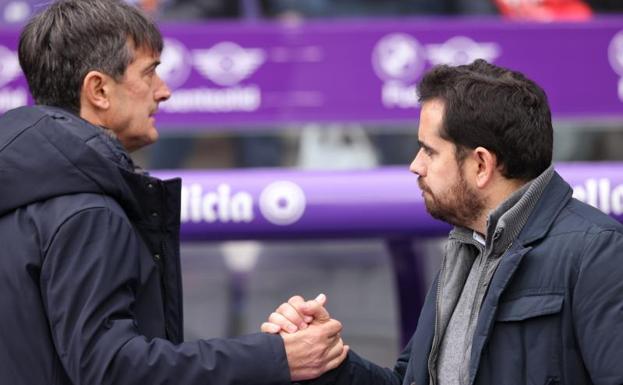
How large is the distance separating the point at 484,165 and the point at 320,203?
1977 mm

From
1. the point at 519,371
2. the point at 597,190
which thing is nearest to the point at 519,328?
the point at 519,371

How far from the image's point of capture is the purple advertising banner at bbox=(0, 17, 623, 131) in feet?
18.4

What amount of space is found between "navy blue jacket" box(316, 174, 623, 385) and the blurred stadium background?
2.75 metres

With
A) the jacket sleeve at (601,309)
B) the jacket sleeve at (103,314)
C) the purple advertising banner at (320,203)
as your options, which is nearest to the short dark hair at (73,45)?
the jacket sleeve at (103,314)

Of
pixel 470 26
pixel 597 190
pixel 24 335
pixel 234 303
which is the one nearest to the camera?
pixel 24 335

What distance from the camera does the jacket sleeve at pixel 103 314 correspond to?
7.70 feet

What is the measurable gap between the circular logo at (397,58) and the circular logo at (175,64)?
87 cm

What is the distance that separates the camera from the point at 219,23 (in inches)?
227

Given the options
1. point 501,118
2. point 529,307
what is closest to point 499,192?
point 501,118

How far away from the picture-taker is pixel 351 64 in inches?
222

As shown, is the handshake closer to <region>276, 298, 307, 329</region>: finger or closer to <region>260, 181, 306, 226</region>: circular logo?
<region>276, 298, 307, 329</region>: finger

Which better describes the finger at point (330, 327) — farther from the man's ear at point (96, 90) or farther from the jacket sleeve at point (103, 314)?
the man's ear at point (96, 90)

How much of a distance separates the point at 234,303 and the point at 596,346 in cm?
405

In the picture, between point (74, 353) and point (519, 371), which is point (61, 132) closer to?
point (74, 353)
